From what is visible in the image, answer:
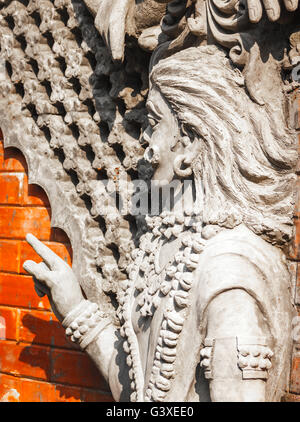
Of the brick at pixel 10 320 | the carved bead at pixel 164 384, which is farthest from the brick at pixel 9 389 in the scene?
the carved bead at pixel 164 384

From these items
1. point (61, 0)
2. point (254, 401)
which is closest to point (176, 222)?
point (254, 401)

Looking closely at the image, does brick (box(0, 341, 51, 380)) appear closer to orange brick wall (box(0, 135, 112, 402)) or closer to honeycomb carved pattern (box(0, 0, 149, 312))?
orange brick wall (box(0, 135, 112, 402))

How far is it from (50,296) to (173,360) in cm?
63

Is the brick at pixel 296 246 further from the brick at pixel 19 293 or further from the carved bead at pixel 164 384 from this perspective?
the brick at pixel 19 293

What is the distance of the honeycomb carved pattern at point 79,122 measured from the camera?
101 inches

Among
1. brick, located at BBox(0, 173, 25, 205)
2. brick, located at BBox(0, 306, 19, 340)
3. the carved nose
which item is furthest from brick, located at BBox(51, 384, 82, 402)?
the carved nose

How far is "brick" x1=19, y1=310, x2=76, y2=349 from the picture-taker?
2.81 metres

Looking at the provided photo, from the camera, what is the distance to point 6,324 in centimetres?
303

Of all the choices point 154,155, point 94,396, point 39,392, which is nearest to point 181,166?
point 154,155

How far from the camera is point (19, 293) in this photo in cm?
299

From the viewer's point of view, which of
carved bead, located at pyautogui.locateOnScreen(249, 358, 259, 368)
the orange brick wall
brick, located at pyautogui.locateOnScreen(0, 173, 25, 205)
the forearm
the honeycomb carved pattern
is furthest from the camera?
brick, located at pyautogui.locateOnScreen(0, 173, 25, 205)

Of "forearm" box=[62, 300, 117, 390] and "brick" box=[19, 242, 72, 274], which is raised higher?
"brick" box=[19, 242, 72, 274]

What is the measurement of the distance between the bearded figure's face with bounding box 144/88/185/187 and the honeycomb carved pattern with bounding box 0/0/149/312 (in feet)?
1.25
